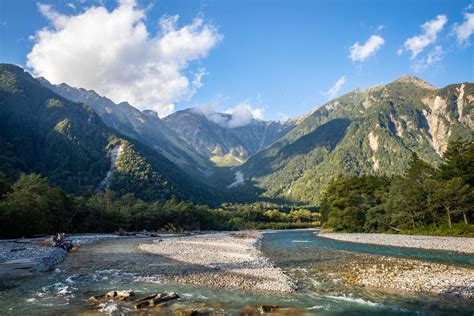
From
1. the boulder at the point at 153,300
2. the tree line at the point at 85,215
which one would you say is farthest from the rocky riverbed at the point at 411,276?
the tree line at the point at 85,215

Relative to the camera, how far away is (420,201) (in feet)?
230

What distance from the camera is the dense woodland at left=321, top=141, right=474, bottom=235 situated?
63562 millimetres

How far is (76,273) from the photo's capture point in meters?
29.1

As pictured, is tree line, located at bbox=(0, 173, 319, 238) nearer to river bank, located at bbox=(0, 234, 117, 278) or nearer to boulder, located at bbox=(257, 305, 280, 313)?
river bank, located at bbox=(0, 234, 117, 278)

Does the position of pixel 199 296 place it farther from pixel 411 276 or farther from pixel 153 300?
pixel 411 276

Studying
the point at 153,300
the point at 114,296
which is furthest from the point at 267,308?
the point at 114,296

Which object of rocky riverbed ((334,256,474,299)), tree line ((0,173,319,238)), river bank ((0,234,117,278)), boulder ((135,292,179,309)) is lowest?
rocky riverbed ((334,256,474,299))

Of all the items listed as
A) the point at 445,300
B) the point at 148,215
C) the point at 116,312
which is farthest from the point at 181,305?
the point at 148,215

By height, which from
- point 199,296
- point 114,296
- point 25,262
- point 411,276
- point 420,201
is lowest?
point 411,276

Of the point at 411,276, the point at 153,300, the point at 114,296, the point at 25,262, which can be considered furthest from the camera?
the point at 25,262

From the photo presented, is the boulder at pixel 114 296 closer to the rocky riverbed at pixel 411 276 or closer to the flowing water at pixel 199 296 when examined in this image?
the flowing water at pixel 199 296

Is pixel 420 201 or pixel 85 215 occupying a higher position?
pixel 420 201

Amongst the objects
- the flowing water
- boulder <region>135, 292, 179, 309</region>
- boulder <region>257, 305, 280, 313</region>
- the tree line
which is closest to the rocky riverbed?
the flowing water

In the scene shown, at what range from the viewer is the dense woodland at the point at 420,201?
209ft
